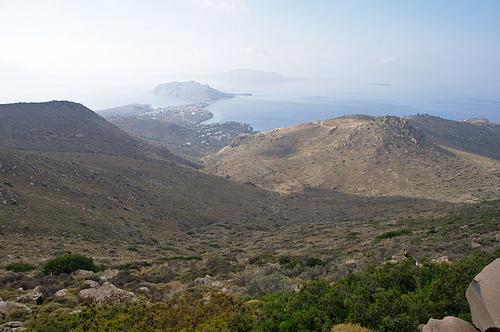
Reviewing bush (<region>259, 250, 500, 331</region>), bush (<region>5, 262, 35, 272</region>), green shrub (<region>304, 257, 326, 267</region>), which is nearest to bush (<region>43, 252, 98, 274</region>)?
bush (<region>5, 262, 35, 272</region>)

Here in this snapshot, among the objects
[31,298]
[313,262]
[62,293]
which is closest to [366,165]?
[313,262]

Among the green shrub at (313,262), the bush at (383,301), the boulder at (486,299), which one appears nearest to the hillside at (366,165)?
the green shrub at (313,262)

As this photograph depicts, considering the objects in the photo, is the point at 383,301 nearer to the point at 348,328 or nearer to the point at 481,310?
the point at 348,328

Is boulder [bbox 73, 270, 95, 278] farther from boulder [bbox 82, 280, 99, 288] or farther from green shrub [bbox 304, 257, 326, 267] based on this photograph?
green shrub [bbox 304, 257, 326, 267]

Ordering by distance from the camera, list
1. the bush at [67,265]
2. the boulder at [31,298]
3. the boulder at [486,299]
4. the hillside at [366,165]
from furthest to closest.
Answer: the hillside at [366,165], the bush at [67,265], the boulder at [31,298], the boulder at [486,299]

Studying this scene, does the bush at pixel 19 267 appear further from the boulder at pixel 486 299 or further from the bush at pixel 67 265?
the boulder at pixel 486 299

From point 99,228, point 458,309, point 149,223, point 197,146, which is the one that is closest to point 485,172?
point 149,223
